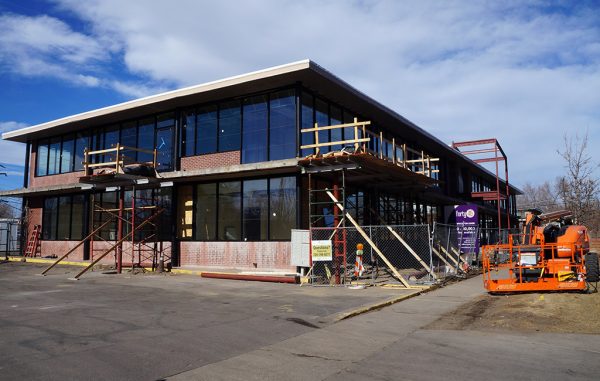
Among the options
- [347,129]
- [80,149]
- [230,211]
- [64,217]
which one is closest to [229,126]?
[230,211]

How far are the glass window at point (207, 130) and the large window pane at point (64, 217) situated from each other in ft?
34.3

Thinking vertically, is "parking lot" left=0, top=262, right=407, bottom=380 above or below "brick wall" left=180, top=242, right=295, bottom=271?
below

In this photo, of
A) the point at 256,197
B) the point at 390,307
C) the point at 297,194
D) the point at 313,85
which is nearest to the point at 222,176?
the point at 256,197

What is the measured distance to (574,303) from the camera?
1112cm

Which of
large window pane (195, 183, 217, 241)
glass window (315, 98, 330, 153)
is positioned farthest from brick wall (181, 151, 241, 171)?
glass window (315, 98, 330, 153)

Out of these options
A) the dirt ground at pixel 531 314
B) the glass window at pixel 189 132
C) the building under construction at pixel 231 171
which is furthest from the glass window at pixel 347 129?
the dirt ground at pixel 531 314

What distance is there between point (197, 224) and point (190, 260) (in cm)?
158

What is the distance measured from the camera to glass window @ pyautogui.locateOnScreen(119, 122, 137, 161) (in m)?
23.5

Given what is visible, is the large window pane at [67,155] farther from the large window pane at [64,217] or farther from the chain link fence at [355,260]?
the chain link fence at [355,260]

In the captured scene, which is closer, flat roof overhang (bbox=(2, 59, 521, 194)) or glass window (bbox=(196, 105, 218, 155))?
flat roof overhang (bbox=(2, 59, 521, 194))

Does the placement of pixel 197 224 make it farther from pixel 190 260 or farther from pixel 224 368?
pixel 224 368

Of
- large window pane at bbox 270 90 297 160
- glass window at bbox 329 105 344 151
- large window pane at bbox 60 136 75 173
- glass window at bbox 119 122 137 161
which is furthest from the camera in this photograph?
large window pane at bbox 60 136 75 173

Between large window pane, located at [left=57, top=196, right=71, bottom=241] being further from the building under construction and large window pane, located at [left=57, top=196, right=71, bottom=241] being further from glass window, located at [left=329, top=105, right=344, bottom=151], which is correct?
glass window, located at [left=329, top=105, right=344, bottom=151]

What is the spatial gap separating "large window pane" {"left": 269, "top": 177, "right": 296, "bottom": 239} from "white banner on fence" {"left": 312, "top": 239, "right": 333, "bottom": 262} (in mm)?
2083
